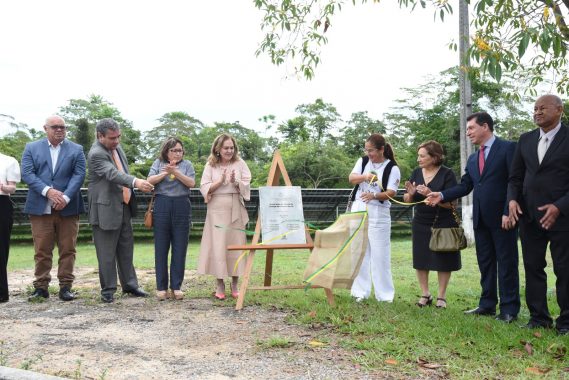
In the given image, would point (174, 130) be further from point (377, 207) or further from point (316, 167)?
point (377, 207)

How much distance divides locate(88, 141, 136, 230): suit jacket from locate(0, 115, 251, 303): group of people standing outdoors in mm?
11

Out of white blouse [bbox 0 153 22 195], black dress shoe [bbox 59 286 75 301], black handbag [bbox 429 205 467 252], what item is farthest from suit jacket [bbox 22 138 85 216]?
black handbag [bbox 429 205 467 252]

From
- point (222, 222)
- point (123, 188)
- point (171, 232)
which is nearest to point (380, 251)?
point (222, 222)

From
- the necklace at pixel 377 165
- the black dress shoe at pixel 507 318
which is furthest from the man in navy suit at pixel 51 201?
the black dress shoe at pixel 507 318

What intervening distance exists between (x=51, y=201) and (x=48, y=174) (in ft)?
1.12

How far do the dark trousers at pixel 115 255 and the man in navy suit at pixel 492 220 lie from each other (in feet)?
11.8

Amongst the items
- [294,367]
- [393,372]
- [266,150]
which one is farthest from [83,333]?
[266,150]

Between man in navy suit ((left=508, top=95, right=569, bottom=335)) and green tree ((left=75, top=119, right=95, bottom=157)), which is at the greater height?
green tree ((left=75, top=119, right=95, bottom=157))

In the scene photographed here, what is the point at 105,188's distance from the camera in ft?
23.0

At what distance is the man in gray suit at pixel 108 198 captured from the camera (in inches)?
272

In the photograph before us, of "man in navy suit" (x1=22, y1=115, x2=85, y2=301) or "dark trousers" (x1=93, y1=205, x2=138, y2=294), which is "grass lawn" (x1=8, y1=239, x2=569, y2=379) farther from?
"man in navy suit" (x1=22, y1=115, x2=85, y2=301)

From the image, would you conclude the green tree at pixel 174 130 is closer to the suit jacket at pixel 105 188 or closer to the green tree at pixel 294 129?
the green tree at pixel 294 129

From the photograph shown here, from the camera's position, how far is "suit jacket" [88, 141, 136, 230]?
6867mm

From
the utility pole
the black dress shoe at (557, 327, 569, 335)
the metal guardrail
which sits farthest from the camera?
the metal guardrail
